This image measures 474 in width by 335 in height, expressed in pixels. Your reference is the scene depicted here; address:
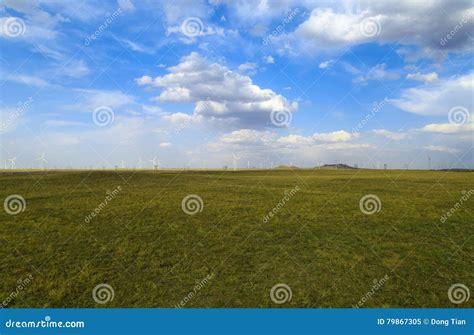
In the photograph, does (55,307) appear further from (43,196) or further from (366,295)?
(43,196)

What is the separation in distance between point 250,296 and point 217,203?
22097 mm

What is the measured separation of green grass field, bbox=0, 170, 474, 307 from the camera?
1945 centimetres

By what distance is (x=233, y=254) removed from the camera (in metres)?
24.9

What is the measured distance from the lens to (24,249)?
25422 mm

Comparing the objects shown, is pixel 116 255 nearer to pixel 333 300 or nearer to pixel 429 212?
pixel 333 300

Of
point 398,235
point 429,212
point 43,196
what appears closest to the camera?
point 398,235

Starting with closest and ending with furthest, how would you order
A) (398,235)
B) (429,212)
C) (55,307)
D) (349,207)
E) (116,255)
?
(55,307) < (116,255) < (398,235) < (429,212) < (349,207)

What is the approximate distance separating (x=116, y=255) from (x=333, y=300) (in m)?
14.9

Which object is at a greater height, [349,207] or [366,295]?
[349,207]

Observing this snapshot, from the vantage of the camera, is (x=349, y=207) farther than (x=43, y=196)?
No

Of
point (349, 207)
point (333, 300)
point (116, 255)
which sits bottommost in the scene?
point (333, 300)

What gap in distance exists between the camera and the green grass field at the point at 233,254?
766 inches

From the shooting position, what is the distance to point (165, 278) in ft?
69.8

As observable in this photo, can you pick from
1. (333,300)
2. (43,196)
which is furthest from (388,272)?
(43,196)
